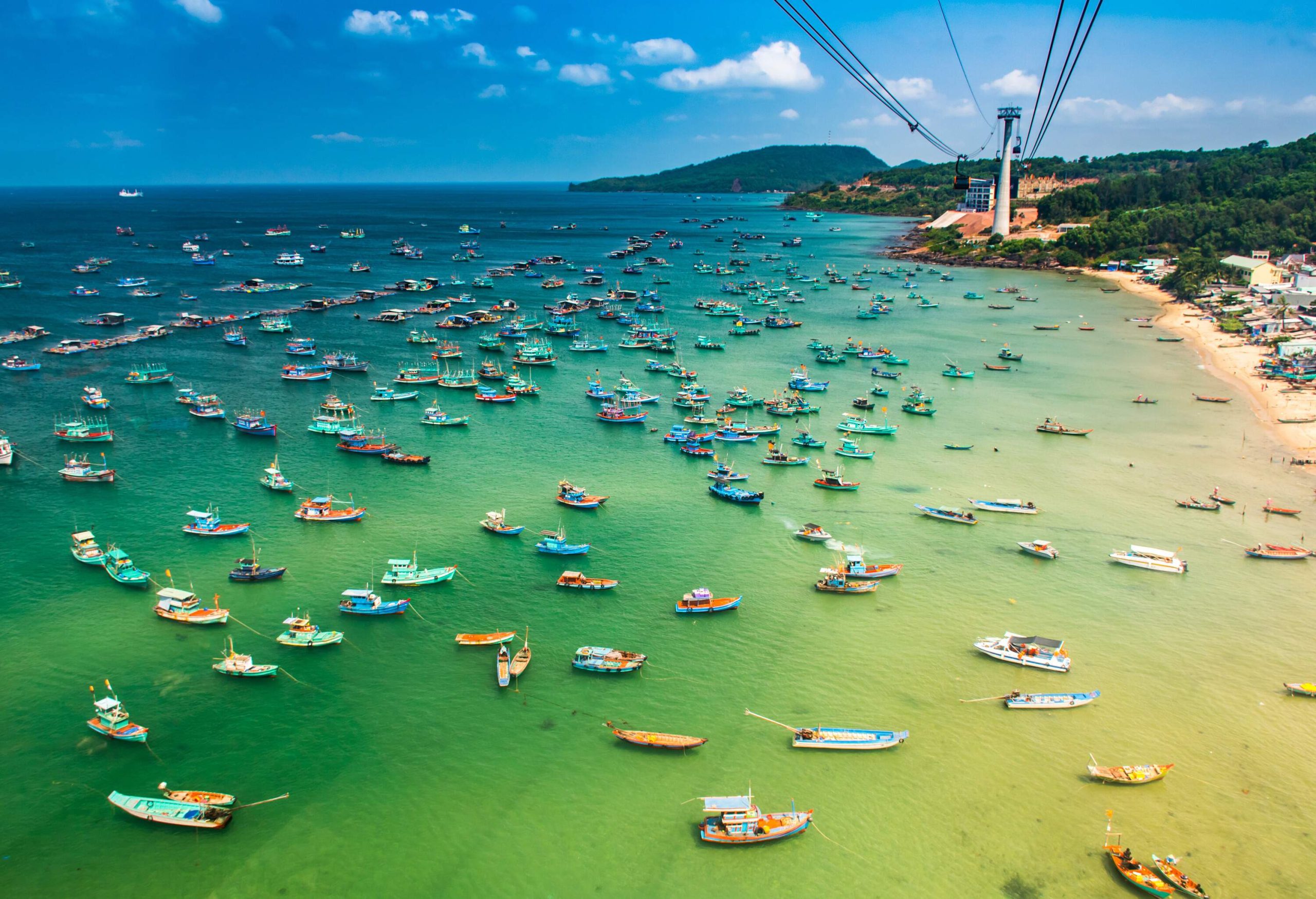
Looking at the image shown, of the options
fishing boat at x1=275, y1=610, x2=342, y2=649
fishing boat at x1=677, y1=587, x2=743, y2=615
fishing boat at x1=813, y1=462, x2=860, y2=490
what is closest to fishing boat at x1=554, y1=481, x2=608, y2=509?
fishing boat at x1=677, y1=587, x2=743, y2=615

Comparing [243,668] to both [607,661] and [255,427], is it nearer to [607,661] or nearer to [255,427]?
[607,661]

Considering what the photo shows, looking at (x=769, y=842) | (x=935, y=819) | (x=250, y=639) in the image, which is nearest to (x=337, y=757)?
(x=250, y=639)

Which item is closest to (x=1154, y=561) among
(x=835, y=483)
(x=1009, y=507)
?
(x=1009, y=507)

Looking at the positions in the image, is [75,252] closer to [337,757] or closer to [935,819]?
[337,757]

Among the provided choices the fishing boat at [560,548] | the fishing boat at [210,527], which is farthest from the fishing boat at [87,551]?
the fishing boat at [560,548]

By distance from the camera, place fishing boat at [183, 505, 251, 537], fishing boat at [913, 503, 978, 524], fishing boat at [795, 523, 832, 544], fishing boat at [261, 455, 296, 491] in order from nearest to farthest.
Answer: fishing boat at [183, 505, 251, 537]
fishing boat at [795, 523, 832, 544]
fishing boat at [913, 503, 978, 524]
fishing boat at [261, 455, 296, 491]

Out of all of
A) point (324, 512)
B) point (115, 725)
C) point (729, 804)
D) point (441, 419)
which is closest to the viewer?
point (729, 804)

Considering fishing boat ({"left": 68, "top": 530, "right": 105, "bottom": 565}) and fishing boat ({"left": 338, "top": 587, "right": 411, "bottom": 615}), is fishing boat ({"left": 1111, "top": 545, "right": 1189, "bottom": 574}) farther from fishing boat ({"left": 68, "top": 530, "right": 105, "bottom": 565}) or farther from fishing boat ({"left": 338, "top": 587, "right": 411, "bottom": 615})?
fishing boat ({"left": 68, "top": 530, "right": 105, "bottom": 565})
